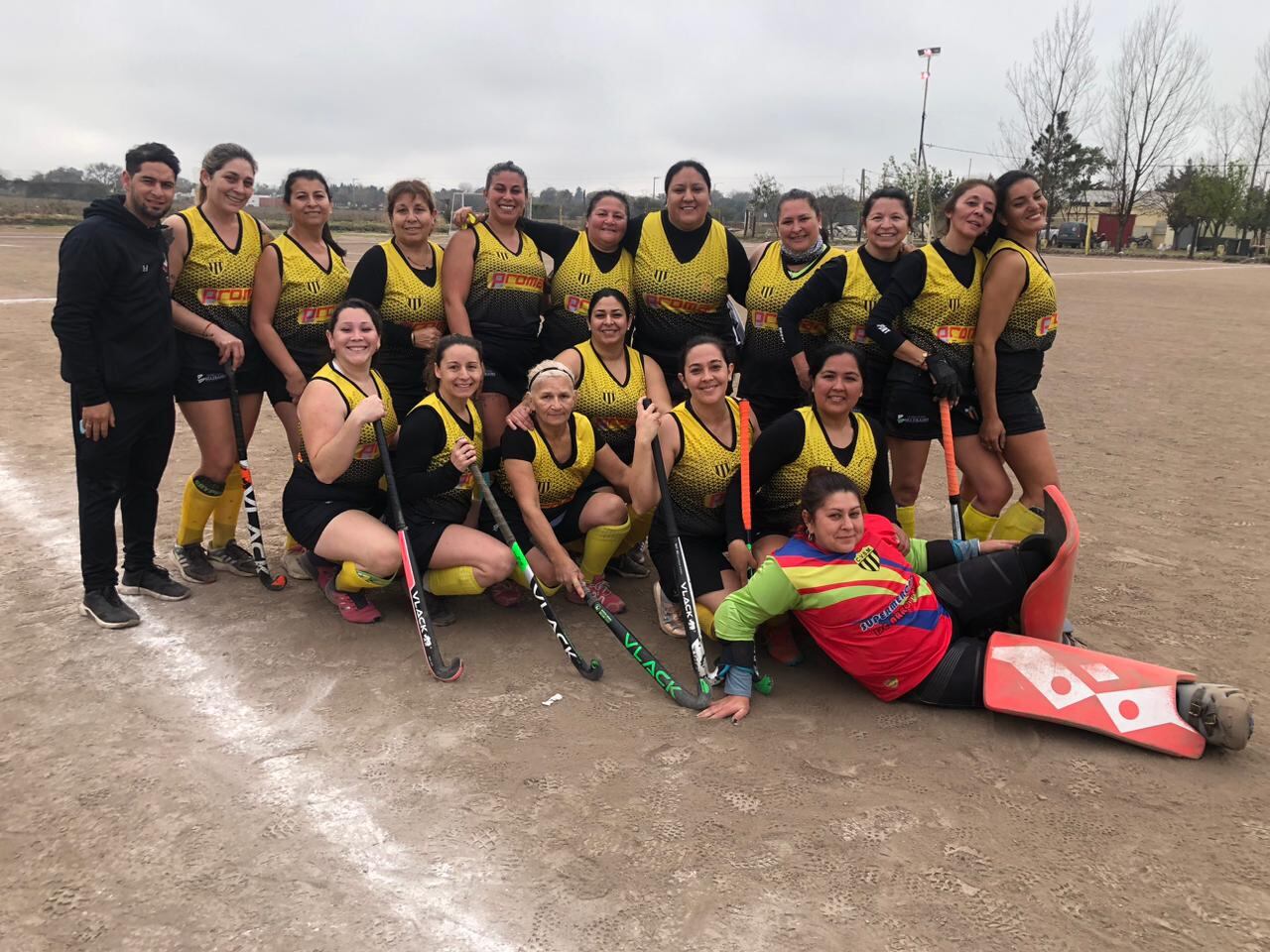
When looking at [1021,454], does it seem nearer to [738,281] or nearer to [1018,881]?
[738,281]

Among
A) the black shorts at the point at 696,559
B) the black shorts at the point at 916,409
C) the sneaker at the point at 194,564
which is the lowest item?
the sneaker at the point at 194,564

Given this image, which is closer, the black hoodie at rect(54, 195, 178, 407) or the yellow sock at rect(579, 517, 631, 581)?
the black hoodie at rect(54, 195, 178, 407)

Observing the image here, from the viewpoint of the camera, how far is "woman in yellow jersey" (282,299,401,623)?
4.12 metres

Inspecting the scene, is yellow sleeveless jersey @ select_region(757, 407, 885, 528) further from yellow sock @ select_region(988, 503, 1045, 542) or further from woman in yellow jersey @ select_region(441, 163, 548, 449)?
woman in yellow jersey @ select_region(441, 163, 548, 449)

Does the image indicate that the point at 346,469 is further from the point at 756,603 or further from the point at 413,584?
the point at 756,603

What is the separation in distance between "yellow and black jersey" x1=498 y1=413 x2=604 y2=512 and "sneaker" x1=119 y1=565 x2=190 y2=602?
1710 mm

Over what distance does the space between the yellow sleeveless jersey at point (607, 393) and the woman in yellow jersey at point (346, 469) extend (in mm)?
985

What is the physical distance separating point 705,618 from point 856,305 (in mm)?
1742

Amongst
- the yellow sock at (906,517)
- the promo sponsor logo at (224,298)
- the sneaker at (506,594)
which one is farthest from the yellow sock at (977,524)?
the promo sponsor logo at (224,298)

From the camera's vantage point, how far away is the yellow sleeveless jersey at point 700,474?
4234 mm

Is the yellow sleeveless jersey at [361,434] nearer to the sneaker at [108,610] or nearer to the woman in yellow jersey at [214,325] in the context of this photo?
the woman in yellow jersey at [214,325]

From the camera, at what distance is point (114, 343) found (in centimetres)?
405

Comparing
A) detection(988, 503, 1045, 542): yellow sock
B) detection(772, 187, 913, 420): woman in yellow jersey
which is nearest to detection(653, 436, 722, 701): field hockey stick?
detection(772, 187, 913, 420): woman in yellow jersey

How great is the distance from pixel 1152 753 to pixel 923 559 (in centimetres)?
111
